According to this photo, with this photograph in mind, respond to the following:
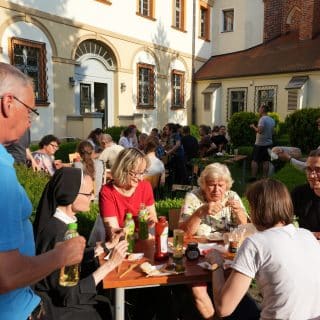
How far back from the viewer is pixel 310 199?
3457 mm

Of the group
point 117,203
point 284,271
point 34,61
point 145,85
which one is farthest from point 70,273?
point 145,85

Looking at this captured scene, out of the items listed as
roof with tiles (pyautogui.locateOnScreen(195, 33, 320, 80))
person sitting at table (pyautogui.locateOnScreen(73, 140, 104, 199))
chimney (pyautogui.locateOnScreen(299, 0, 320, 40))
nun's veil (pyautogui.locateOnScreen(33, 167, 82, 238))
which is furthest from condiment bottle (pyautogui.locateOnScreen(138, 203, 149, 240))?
chimney (pyautogui.locateOnScreen(299, 0, 320, 40))

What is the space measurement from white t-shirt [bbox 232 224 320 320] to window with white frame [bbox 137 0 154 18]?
52.6 feet

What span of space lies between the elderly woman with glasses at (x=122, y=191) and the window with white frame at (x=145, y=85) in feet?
44.5

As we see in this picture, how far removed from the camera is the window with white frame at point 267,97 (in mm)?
18256

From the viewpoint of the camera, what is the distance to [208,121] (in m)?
20.4

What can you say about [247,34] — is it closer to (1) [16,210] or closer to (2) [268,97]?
(2) [268,97]

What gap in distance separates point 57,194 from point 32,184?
7.97 ft

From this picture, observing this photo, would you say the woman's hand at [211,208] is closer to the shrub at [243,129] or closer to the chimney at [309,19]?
the shrub at [243,129]

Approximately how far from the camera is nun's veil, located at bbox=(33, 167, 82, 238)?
2.34 meters

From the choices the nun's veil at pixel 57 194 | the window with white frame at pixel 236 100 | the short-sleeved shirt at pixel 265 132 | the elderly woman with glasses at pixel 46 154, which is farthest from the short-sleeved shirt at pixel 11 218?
the window with white frame at pixel 236 100

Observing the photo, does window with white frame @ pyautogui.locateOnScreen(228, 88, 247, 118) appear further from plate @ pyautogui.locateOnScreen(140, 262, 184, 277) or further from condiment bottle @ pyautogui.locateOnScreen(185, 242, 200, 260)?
plate @ pyautogui.locateOnScreen(140, 262, 184, 277)

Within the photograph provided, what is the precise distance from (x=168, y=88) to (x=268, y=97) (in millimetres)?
5324

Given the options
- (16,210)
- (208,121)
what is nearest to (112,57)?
(208,121)
